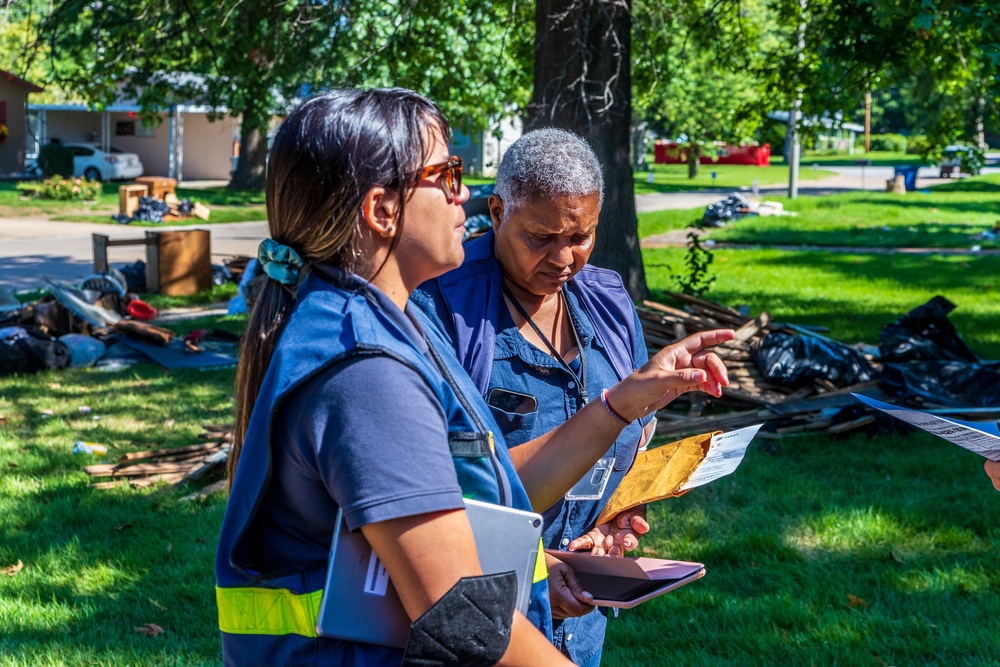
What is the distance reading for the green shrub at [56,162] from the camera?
115 feet

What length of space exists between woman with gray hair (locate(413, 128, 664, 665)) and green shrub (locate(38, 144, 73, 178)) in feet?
118

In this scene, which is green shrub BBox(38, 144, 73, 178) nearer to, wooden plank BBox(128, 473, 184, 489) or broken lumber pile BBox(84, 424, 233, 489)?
broken lumber pile BBox(84, 424, 233, 489)

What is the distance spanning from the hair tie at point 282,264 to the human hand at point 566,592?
3.41ft

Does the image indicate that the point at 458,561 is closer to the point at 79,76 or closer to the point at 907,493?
the point at 907,493

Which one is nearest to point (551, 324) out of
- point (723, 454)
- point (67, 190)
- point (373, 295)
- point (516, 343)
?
point (516, 343)

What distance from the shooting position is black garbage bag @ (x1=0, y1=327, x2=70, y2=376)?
8961 millimetres

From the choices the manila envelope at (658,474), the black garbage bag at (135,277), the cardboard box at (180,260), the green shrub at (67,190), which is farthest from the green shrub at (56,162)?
the manila envelope at (658,474)

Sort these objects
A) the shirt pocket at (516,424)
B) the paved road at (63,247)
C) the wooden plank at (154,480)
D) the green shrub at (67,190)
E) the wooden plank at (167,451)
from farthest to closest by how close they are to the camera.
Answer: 1. the green shrub at (67,190)
2. the paved road at (63,247)
3. the wooden plank at (167,451)
4. the wooden plank at (154,480)
5. the shirt pocket at (516,424)

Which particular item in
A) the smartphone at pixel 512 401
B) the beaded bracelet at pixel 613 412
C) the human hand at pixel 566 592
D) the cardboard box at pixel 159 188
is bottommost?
the human hand at pixel 566 592

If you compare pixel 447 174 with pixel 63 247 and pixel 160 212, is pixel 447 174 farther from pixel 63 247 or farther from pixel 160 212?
pixel 160 212

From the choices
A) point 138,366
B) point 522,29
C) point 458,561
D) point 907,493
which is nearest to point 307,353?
point 458,561

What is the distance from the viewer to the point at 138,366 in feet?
30.7

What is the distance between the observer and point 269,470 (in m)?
1.53

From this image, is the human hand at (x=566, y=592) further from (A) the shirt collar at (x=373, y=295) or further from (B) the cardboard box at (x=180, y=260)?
(B) the cardboard box at (x=180, y=260)
